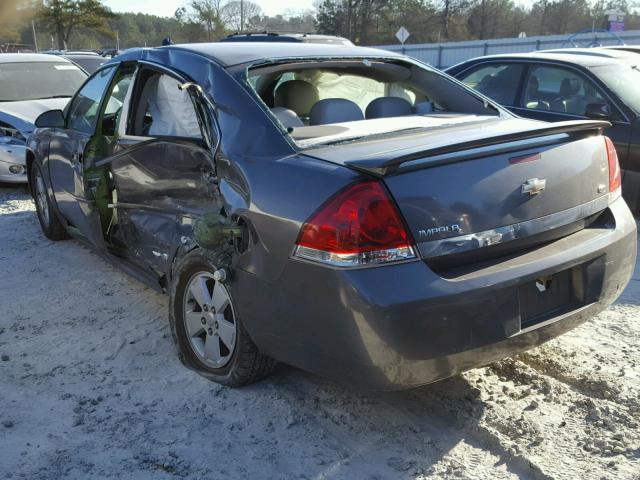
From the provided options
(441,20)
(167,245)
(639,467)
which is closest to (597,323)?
(639,467)

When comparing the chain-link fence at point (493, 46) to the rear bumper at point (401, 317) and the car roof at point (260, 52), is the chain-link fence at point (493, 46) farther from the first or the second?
the rear bumper at point (401, 317)

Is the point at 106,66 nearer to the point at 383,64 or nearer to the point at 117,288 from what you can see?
the point at 117,288

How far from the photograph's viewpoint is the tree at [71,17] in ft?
173

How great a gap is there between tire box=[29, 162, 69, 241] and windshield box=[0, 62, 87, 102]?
12.2ft

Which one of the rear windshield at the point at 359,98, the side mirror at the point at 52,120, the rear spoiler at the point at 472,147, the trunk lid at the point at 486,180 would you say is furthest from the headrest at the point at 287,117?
the side mirror at the point at 52,120

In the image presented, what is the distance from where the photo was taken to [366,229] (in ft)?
8.01

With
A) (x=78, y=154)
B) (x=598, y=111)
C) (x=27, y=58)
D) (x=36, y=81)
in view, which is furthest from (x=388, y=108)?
(x=27, y=58)

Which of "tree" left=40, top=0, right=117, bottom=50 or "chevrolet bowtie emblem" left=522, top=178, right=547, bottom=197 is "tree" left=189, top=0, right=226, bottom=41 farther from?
"chevrolet bowtie emblem" left=522, top=178, right=547, bottom=197

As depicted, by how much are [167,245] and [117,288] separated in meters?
1.28

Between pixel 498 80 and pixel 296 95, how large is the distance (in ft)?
11.3

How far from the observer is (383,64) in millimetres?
4047

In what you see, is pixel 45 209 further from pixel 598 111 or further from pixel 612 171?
pixel 598 111

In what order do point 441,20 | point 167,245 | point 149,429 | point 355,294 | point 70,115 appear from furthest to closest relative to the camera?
point 441,20, point 70,115, point 167,245, point 149,429, point 355,294

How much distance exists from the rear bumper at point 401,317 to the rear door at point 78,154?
6.90ft
